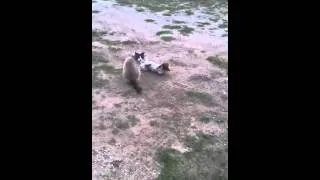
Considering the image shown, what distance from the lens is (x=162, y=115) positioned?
4266 mm

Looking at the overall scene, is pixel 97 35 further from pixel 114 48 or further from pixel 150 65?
pixel 150 65

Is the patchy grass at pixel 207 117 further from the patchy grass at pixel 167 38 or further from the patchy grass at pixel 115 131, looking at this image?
the patchy grass at pixel 167 38

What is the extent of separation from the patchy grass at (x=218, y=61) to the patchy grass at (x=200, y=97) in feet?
3.37

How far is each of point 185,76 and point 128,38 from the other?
1.73m

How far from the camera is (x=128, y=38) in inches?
263

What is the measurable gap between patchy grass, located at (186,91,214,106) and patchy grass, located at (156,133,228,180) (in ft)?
2.73

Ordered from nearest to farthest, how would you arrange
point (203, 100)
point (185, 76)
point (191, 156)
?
point (191, 156) < point (203, 100) < point (185, 76)

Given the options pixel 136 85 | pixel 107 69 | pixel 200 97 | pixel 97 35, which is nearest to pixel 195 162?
pixel 200 97

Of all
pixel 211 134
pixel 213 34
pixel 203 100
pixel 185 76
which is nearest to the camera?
pixel 211 134

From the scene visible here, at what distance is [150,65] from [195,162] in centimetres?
215
